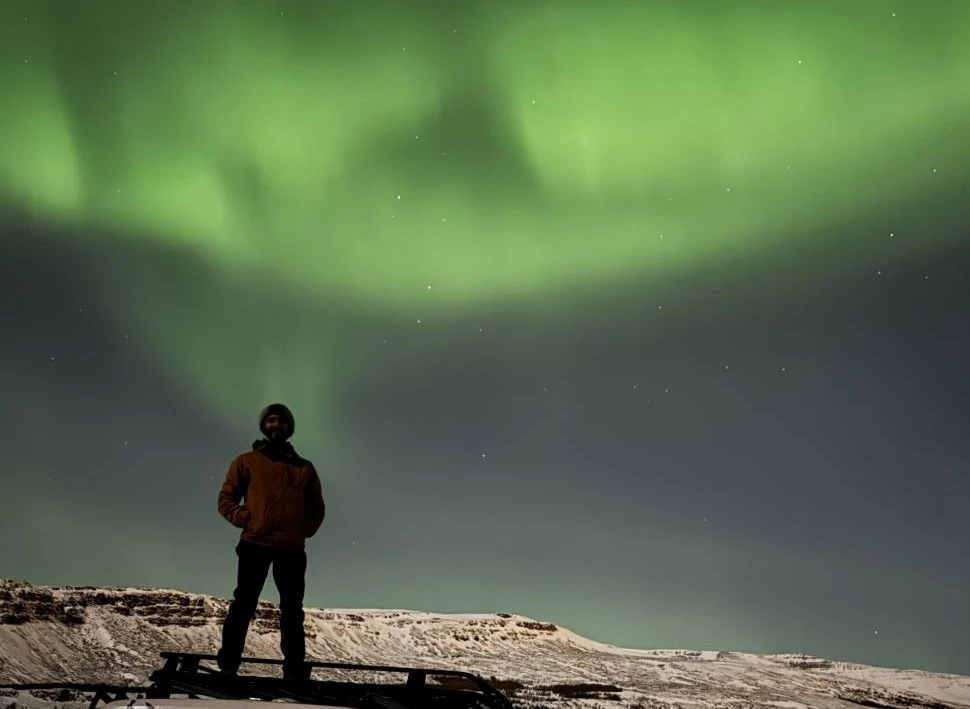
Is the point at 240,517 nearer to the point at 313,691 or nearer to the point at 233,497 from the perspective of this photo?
the point at 233,497

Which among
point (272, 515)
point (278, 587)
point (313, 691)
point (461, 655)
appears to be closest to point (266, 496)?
point (272, 515)

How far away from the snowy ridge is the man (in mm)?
23714

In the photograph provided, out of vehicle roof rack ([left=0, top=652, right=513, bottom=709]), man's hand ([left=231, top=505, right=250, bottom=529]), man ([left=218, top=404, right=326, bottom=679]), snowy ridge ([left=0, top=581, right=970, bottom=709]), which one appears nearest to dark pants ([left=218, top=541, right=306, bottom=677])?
man ([left=218, top=404, right=326, bottom=679])

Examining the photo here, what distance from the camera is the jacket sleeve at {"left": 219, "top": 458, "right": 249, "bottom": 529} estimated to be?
21.9ft

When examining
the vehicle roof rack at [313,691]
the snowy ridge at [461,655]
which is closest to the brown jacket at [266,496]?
the vehicle roof rack at [313,691]

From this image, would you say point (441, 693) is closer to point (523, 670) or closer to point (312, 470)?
point (312, 470)

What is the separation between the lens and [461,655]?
75.5 m

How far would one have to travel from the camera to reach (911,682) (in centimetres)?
7750

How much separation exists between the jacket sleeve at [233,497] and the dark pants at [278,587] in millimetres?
215

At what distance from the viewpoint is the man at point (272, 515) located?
6.63m

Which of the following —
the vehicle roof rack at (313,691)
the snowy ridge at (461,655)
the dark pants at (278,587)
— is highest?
the snowy ridge at (461,655)

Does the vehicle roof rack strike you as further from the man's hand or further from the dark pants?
the man's hand

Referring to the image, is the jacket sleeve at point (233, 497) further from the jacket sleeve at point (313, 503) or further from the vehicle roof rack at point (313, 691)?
the vehicle roof rack at point (313, 691)

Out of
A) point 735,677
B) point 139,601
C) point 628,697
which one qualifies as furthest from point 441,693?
point 735,677
